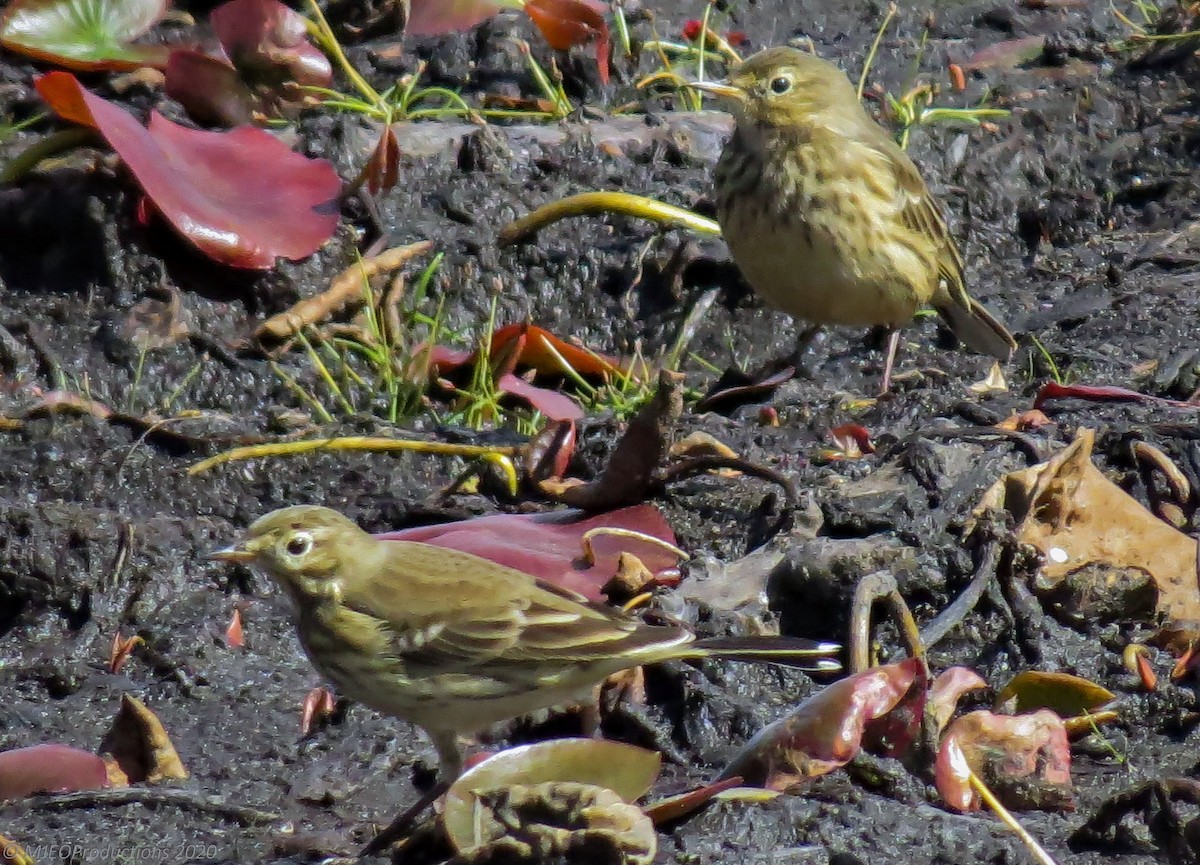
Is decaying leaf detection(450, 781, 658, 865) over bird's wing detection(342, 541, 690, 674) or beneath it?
over

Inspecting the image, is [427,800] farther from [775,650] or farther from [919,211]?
[919,211]

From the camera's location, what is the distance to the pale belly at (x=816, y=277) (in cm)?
615

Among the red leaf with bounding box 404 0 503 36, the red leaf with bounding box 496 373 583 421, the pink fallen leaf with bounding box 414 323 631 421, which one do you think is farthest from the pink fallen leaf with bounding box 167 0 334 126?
the red leaf with bounding box 496 373 583 421

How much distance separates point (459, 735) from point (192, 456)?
6.25 ft

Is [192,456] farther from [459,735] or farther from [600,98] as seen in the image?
[600,98]

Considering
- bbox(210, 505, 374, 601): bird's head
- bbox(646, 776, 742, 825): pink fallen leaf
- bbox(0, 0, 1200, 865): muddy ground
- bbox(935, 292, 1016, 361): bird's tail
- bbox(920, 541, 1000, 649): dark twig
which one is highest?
bbox(210, 505, 374, 601): bird's head

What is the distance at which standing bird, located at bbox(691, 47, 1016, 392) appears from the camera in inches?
243

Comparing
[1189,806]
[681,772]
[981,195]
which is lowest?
[981,195]

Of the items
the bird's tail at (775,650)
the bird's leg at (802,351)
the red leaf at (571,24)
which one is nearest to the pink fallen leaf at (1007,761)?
the bird's tail at (775,650)

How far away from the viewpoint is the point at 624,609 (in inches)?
175

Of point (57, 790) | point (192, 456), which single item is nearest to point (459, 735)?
point (57, 790)

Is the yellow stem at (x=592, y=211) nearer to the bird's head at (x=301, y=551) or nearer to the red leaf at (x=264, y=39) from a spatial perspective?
the red leaf at (x=264, y=39)

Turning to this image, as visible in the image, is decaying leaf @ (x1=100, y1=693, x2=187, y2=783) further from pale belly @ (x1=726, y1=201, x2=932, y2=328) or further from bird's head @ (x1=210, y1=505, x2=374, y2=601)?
pale belly @ (x1=726, y1=201, x2=932, y2=328)

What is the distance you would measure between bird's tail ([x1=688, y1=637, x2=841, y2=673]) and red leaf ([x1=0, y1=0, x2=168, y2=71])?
174 inches
